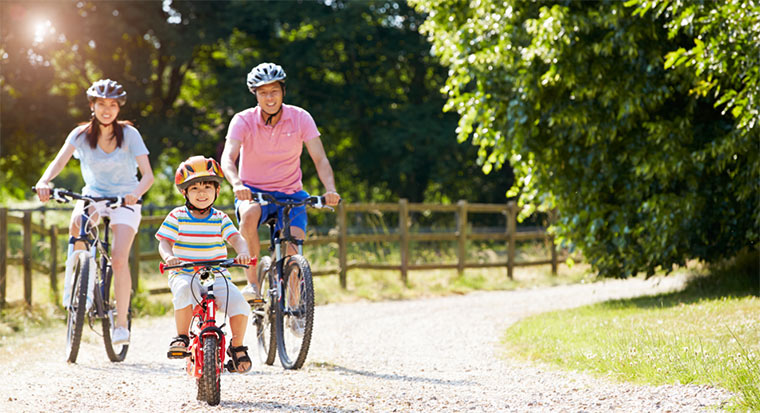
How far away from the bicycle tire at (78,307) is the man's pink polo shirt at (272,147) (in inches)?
54.5

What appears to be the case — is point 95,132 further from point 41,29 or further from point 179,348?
point 41,29

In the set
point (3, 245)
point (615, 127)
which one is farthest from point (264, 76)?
point (3, 245)

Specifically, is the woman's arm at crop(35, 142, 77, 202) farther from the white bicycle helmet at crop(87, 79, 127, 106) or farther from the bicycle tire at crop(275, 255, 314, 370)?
the bicycle tire at crop(275, 255, 314, 370)

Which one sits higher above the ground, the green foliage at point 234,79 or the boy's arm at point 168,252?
the green foliage at point 234,79

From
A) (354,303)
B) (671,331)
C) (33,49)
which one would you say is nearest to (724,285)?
(671,331)

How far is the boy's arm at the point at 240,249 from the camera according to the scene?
15.3 feet

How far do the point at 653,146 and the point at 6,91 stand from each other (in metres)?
20.1

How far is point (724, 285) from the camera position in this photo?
1023 centimetres

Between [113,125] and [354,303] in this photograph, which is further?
[354,303]

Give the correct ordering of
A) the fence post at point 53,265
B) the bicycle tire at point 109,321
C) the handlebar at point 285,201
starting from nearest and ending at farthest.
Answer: the handlebar at point 285,201 < the bicycle tire at point 109,321 < the fence post at point 53,265

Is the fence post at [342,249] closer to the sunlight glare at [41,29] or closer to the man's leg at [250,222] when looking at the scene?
the man's leg at [250,222]

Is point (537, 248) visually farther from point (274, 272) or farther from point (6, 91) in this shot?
point (6, 91)

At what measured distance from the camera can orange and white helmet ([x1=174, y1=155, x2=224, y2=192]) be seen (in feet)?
15.9

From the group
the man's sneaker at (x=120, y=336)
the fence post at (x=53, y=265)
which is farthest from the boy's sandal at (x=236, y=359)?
the fence post at (x=53, y=265)
